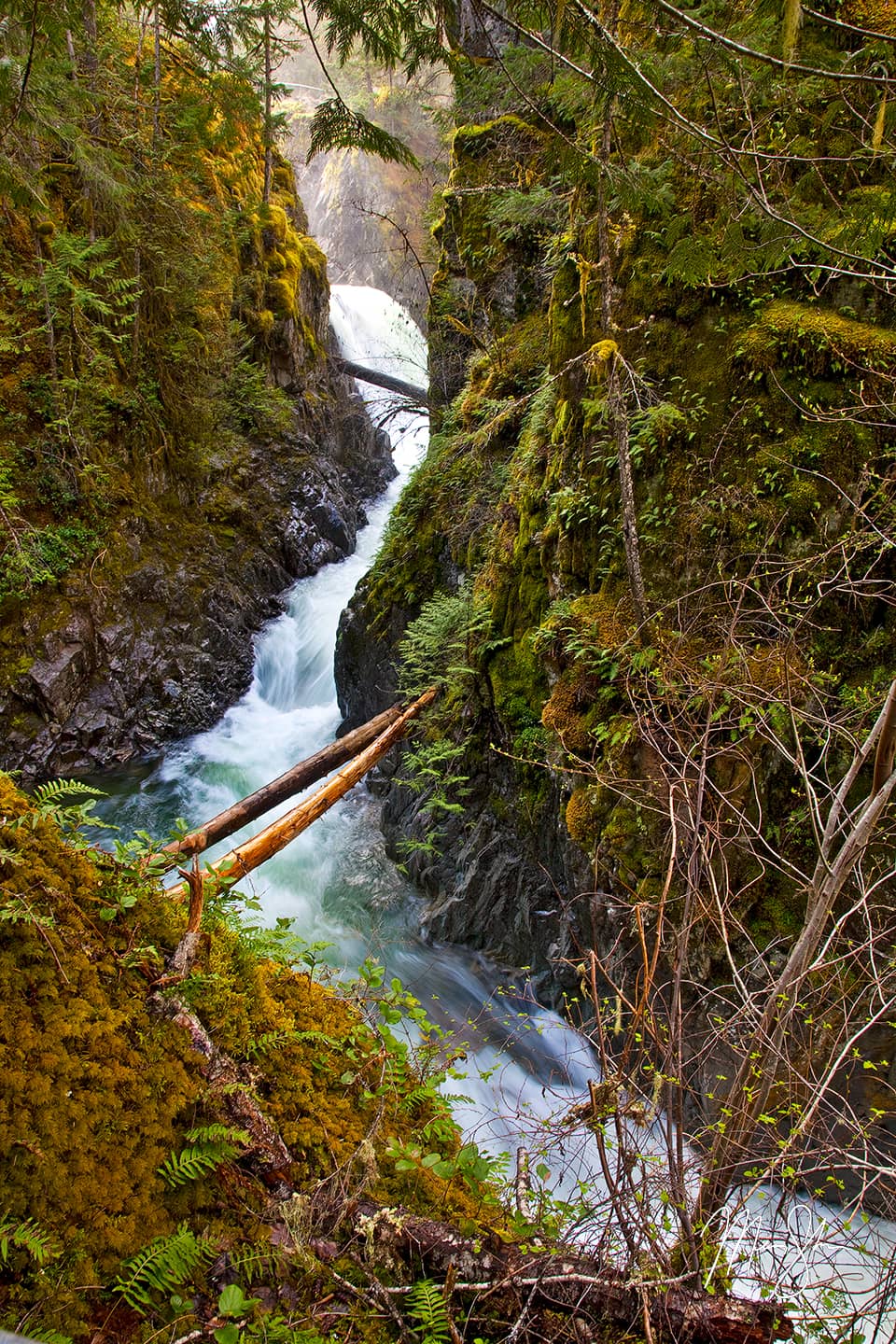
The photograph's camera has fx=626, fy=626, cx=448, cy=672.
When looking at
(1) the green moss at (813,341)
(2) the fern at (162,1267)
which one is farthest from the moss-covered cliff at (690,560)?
(2) the fern at (162,1267)

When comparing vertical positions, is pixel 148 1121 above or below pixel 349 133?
below

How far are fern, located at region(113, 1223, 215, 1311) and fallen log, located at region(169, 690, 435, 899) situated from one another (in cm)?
126

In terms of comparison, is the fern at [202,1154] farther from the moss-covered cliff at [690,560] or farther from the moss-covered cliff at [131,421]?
the moss-covered cliff at [131,421]

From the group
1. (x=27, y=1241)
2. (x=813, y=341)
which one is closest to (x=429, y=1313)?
(x=27, y=1241)

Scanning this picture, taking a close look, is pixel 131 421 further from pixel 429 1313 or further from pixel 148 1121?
pixel 429 1313

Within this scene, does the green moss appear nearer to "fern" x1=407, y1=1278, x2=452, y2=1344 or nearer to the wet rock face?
"fern" x1=407, y1=1278, x2=452, y2=1344

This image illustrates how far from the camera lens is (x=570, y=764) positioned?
4.81m

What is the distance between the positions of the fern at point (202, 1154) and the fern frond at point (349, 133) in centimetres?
361

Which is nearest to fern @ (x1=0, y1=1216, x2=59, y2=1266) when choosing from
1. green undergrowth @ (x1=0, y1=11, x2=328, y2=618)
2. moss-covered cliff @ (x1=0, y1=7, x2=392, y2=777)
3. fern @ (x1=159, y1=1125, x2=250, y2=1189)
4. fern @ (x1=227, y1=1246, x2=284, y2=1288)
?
fern @ (x1=159, y1=1125, x2=250, y2=1189)

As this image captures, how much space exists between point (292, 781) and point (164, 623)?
4654 mm

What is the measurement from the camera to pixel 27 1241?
1321mm

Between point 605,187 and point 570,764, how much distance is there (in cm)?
354

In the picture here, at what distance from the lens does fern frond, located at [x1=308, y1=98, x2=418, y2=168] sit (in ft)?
8.88

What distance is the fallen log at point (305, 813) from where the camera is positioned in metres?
4.47
